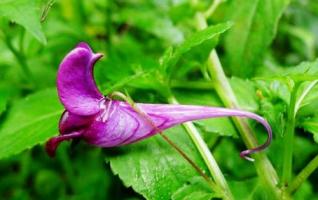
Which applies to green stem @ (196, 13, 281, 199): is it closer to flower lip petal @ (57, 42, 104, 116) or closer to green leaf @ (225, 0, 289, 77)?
green leaf @ (225, 0, 289, 77)

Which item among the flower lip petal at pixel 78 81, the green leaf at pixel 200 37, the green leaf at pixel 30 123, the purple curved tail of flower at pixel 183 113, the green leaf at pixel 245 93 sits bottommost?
the green leaf at pixel 245 93

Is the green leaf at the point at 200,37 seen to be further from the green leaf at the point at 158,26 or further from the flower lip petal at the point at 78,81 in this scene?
the green leaf at the point at 158,26

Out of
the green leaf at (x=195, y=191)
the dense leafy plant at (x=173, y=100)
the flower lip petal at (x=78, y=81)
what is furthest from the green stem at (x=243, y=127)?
the flower lip petal at (x=78, y=81)

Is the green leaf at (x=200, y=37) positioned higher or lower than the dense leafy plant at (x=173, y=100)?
higher

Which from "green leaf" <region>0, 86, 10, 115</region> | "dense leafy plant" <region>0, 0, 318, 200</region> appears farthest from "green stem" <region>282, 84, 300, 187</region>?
"green leaf" <region>0, 86, 10, 115</region>

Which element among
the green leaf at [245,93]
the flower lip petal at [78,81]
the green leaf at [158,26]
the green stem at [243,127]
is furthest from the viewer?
the green leaf at [158,26]

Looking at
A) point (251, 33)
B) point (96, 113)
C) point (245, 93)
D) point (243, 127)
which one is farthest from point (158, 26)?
point (96, 113)

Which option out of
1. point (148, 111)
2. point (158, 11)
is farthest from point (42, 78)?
point (148, 111)
